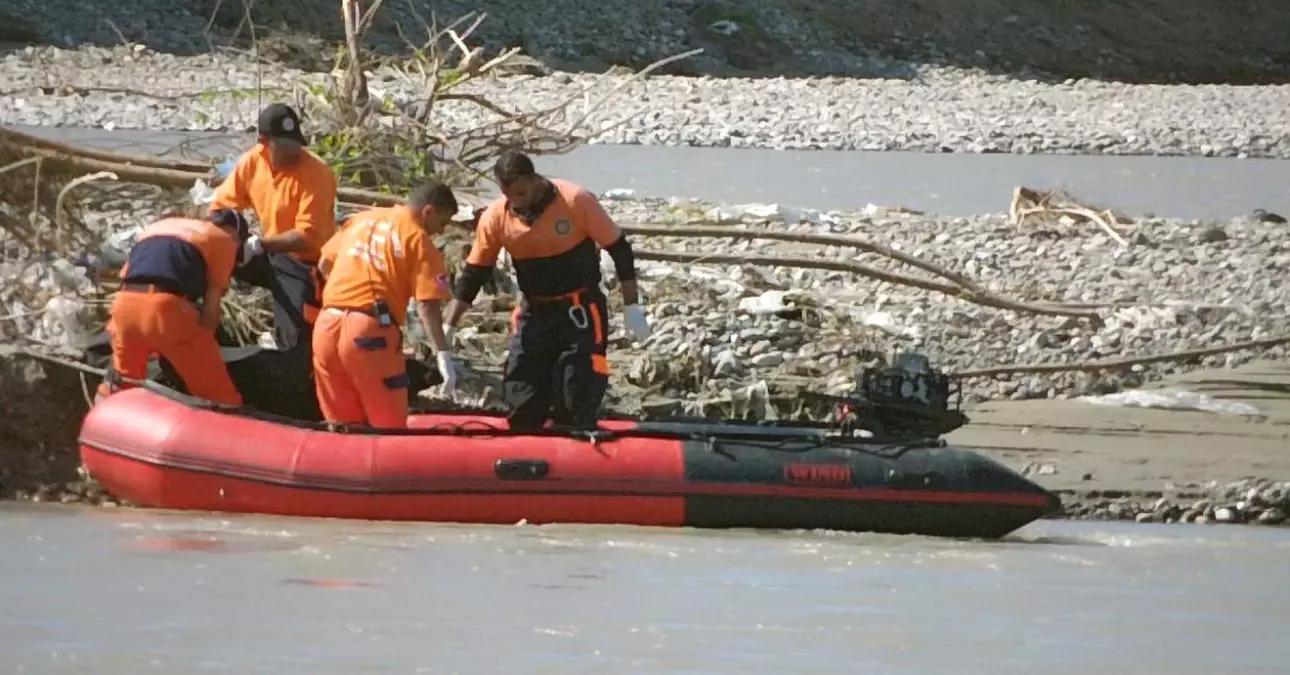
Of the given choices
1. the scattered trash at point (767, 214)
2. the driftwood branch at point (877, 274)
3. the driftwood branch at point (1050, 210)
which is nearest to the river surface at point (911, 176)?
the driftwood branch at point (1050, 210)

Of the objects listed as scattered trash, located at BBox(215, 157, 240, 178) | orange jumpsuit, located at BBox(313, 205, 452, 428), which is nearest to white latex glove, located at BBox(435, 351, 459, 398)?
orange jumpsuit, located at BBox(313, 205, 452, 428)

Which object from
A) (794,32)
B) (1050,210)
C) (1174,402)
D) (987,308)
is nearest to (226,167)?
(987,308)

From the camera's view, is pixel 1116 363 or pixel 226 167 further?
pixel 1116 363

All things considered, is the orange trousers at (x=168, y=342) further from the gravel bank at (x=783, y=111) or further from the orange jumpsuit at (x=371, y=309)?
the gravel bank at (x=783, y=111)

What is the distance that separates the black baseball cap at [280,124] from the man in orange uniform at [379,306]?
0.73 m

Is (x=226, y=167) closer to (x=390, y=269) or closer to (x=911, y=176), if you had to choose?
(x=390, y=269)

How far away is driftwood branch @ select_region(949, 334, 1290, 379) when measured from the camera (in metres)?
12.2

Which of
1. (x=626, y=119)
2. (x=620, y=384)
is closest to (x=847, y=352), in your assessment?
(x=620, y=384)

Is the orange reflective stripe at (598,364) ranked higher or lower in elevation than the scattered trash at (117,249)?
lower

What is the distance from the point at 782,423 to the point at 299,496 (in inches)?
75.6

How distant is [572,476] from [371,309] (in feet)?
3.03

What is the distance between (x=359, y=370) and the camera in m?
10.0

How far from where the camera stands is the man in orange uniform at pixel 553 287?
10.1 metres

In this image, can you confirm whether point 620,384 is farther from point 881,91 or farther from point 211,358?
point 881,91
